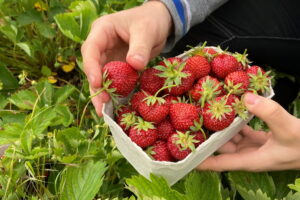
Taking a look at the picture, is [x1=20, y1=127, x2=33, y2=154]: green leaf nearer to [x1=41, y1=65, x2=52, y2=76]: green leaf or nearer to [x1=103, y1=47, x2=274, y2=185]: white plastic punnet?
[x1=103, y1=47, x2=274, y2=185]: white plastic punnet

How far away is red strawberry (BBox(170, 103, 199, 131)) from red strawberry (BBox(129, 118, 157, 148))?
46 mm

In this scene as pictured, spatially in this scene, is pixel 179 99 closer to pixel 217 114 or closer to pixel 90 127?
pixel 217 114

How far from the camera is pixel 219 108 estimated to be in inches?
29.7

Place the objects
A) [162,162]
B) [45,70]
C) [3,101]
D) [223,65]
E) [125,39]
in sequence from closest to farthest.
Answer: [162,162] → [223,65] → [125,39] → [3,101] → [45,70]

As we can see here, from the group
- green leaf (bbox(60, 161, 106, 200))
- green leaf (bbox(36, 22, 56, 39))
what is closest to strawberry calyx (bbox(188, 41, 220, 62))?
green leaf (bbox(60, 161, 106, 200))

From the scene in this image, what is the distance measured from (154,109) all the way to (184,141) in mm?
83

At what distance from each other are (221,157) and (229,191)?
23cm

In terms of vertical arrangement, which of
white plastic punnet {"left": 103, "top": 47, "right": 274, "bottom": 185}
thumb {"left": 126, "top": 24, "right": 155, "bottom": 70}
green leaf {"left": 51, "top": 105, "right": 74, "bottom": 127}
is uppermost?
thumb {"left": 126, "top": 24, "right": 155, "bottom": 70}

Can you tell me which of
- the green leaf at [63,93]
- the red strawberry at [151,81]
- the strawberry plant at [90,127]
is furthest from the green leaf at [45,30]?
the red strawberry at [151,81]

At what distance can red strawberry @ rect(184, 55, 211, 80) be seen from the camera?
833 mm

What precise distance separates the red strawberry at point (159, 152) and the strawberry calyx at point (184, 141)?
0.04 meters

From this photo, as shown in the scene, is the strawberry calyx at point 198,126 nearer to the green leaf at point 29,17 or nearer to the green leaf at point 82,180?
the green leaf at point 82,180

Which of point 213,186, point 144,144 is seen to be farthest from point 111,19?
point 213,186

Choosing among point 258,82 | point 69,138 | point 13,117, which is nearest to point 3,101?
point 13,117
